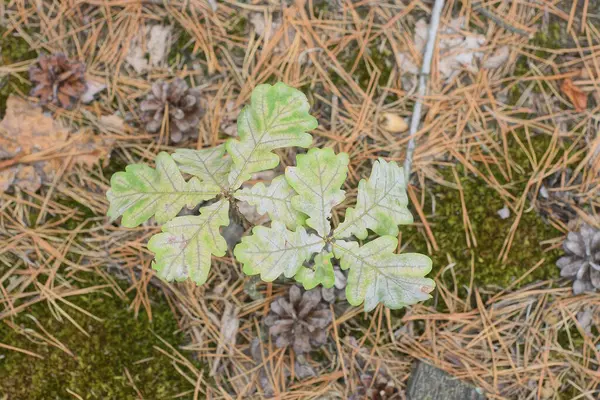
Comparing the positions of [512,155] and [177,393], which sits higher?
[512,155]

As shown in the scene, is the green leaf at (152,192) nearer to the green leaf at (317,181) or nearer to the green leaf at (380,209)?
the green leaf at (317,181)

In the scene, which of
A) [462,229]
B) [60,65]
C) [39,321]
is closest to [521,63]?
[462,229]

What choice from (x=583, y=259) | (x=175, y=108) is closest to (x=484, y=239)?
(x=583, y=259)

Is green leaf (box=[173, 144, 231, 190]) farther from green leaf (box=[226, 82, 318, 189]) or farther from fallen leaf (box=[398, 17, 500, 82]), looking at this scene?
fallen leaf (box=[398, 17, 500, 82])

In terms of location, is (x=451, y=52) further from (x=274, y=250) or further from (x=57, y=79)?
(x=57, y=79)

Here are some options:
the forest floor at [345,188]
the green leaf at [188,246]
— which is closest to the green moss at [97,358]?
the forest floor at [345,188]

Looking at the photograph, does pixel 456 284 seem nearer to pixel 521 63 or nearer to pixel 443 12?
pixel 521 63
